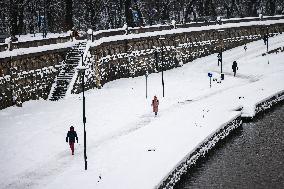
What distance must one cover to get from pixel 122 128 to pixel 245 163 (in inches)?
312

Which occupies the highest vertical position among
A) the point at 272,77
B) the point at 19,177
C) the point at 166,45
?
the point at 166,45

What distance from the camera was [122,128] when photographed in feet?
87.8

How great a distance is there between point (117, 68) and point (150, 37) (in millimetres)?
5464

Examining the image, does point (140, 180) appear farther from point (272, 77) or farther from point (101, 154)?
point (272, 77)

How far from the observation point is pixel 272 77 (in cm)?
4150

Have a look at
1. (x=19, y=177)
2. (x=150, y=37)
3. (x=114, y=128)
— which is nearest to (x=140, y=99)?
(x=114, y=128)

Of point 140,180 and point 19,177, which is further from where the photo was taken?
point 19,177

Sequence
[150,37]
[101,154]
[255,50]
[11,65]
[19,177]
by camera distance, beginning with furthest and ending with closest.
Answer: [255,50] < [150,37] < [11,65] < [101,154] < [19,177]

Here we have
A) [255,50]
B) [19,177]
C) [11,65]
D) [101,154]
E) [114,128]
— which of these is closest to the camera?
[19,177]

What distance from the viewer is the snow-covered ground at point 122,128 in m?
19.2

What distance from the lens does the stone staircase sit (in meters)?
34.1

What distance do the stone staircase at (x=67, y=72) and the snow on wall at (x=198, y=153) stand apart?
1331cm

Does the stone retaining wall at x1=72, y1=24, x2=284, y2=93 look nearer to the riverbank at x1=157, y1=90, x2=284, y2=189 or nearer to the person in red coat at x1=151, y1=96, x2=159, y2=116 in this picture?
the person in red coat at x1=151, y1=96, x2=159, y2=116

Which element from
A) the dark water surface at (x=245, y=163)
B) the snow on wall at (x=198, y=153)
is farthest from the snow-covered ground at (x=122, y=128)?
the dark water surface at (x=245, y=163)
